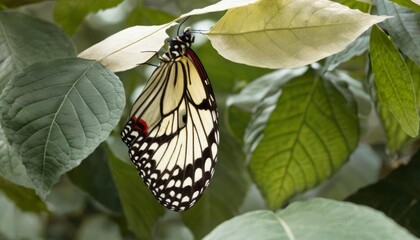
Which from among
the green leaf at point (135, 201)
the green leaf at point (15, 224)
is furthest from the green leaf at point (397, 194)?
the green leaf at point (15, 224)

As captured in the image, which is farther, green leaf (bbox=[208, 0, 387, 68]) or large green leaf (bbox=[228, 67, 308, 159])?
large green leaf (bbox=[228, 67, 308, 159])

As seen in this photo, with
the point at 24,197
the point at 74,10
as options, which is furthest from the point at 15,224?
the point at 74,10

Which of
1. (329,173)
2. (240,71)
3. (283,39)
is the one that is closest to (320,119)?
(329,173)

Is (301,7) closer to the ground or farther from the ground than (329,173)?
farther from the ground

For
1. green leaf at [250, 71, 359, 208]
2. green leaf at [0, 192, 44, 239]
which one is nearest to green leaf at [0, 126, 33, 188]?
green leaf at [250, 71, 359, 208]

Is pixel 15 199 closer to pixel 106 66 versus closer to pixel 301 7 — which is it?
pixel 106 66

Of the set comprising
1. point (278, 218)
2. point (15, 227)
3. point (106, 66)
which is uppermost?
point (106, 66)

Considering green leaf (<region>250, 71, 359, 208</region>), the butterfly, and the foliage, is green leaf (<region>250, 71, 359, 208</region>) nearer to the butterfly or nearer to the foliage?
the foliage
